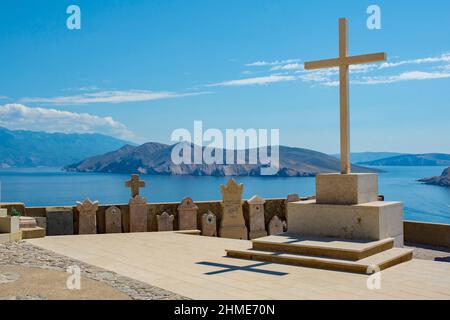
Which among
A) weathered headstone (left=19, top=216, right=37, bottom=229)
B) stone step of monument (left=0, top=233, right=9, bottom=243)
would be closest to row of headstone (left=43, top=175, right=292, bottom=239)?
weathered headstone (left=19, top=216, right=37, bottom=229)

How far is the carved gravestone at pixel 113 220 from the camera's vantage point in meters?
13.2

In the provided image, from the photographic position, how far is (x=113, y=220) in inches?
524

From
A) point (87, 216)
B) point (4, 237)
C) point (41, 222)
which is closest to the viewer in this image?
point (4, 237)

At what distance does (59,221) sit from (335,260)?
7840 millimetres


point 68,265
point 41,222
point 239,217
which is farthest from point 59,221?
point 68,265

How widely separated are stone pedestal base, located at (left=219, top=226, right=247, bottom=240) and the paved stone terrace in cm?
312

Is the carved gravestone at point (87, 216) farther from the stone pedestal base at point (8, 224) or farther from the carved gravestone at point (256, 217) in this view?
the carved gravestone at point (256, 217)

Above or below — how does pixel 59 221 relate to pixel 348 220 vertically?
below

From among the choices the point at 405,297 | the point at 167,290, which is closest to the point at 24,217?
the point at 167,290

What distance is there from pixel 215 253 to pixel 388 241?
10.3 feet

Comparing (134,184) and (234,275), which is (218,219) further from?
(234,275)

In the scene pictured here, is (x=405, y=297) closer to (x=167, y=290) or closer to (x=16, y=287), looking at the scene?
(x=167, y=290)

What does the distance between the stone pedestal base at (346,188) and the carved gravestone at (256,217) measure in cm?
474
